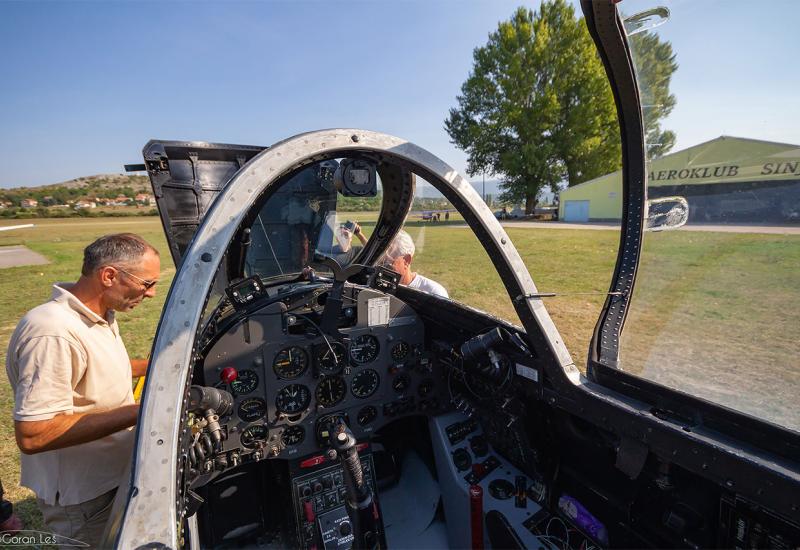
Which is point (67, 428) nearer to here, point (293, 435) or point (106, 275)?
point (106, 275)

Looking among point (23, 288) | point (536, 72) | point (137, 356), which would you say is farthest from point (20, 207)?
point (536, 72)

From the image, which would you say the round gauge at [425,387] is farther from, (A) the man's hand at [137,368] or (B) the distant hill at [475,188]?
(A) the man's hand at [137,368]

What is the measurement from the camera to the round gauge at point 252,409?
2086mm

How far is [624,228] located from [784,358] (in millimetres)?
1922

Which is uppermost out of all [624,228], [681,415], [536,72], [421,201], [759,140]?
[536,72]

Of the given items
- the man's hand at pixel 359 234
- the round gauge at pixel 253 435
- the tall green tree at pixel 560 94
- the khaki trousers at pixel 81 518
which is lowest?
the khaki trousers at pixel 81 518

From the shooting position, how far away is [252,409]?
6.93 ft

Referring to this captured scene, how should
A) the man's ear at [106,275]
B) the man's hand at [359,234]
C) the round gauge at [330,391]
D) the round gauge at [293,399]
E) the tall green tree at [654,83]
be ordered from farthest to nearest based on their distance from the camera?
the man's hand at [359,234], the round gauge at [330,391], the round gauge at [293,399], the man's ear at [106,275], the tall green tree at [654,83]

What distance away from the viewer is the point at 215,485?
2.27 metres

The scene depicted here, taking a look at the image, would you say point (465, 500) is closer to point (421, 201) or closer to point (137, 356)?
point (421, 201)

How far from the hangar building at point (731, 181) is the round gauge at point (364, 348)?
1532 mm

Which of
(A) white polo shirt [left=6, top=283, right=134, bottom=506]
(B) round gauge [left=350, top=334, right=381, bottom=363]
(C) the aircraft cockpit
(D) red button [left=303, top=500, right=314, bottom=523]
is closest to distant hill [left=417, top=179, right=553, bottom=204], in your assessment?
(C) the aircraft cockpit

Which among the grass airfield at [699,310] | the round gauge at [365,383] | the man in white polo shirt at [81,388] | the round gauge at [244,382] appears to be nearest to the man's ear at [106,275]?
the man in white polo shirt at [81,388]

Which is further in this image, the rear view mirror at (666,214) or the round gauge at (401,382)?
the round gauge at (401,382)
